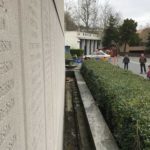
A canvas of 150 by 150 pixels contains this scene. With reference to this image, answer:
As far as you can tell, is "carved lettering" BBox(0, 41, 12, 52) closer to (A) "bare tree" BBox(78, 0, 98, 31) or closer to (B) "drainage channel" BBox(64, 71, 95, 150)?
(B) "drainage channel" BBox(64, 71, 95, 150)

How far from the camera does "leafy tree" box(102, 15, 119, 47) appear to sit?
216ft

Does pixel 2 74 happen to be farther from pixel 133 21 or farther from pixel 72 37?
pixel 133 21

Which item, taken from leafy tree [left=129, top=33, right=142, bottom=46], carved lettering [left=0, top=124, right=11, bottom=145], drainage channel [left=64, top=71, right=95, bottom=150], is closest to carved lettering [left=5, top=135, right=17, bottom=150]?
carved lettering [left=0, top=124, right=11, bottom=145]

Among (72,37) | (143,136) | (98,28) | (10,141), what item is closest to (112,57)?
(72,37)

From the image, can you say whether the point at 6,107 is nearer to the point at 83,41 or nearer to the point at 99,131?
the point at 99,131

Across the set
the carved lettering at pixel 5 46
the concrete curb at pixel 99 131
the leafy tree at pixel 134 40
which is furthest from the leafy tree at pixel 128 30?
the carved lettering at pixel 5 46

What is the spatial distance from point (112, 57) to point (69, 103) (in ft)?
106

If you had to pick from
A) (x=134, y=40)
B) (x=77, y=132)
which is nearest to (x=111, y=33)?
(x=134, y=40)

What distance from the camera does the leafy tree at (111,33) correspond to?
216 ft

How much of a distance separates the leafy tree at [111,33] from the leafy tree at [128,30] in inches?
61.4

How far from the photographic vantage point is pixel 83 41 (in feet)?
186

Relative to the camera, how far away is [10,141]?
3.09 ft

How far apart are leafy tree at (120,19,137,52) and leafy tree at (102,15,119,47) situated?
1558 millimetres

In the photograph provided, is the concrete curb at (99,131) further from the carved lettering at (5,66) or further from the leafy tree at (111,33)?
the leafy tree at (111,33)
